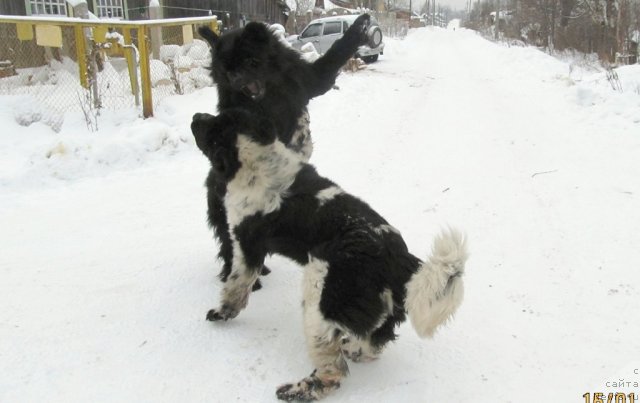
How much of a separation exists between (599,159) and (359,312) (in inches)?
239

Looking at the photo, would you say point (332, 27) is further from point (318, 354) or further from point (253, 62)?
point (318, 354)

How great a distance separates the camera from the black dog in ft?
12.1

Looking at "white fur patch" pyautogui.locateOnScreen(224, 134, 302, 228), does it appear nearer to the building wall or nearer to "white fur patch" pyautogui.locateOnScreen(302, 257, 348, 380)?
"white fur patch" pyautogui.locateOnScreen(302, 257, 348, 380)

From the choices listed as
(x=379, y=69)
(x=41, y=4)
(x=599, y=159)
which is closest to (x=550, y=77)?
(x=379, y=69)

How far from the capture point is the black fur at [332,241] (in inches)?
107

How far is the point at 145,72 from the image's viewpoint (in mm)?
8516

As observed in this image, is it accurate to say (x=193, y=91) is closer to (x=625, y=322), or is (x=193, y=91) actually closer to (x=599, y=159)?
(x=599, y=159)

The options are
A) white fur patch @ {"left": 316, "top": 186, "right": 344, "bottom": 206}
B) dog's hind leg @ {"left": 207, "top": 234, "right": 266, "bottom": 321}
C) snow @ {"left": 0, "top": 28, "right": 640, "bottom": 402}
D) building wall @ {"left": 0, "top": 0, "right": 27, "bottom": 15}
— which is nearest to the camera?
snow @ {"left": 0, "top": 28, "right": 640, "bottom": 402}

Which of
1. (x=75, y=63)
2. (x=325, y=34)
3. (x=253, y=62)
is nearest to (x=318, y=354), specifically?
(x=253, y=62)

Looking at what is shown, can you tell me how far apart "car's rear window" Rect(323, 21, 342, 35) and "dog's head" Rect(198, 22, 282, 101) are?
1935cm

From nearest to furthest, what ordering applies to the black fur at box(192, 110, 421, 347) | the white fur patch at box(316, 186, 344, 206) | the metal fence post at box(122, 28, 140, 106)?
1. the black fur at box(192, 110, 421, 347)
2. the white fur patch at box(316, 186, 344, 206)
3. the metal fence post at box(122, 28, 140, 106)
